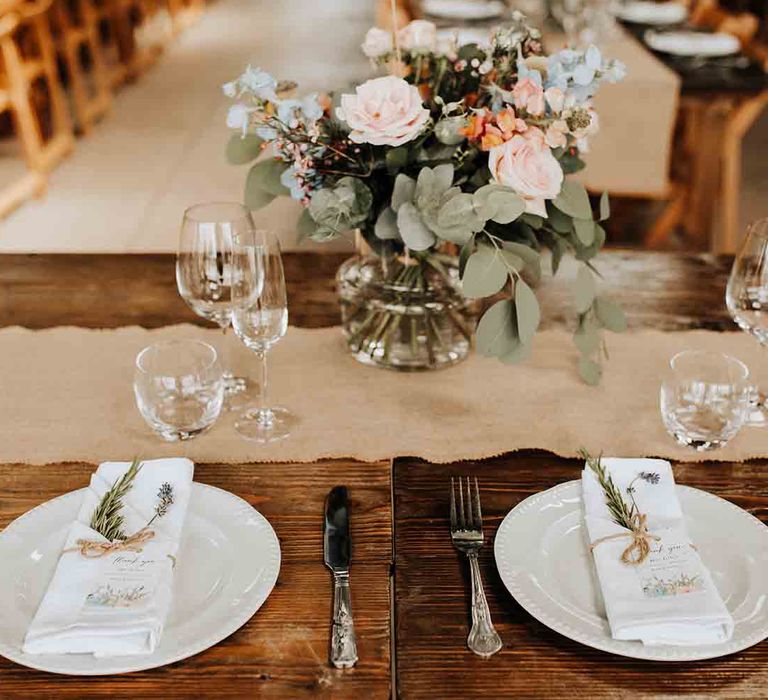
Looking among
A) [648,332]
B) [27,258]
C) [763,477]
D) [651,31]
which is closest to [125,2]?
[651,31]

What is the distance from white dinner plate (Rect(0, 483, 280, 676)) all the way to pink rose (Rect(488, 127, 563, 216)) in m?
0.45

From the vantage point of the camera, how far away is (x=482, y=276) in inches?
42.4

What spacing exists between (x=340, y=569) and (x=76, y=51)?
5131 mm

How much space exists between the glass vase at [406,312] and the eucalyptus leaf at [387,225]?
0.09 m

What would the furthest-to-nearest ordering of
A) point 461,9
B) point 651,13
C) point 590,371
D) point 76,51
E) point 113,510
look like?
point 76,51 → point 651,13 → point 461,9 → point 590,371 → point 113,510

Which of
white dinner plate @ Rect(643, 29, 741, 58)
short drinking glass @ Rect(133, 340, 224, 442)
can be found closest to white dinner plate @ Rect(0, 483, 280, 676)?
short drinking glass @ Rect(133, 340, 224, 442)

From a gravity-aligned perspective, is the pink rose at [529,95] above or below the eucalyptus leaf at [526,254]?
above

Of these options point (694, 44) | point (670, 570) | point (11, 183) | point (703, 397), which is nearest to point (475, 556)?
point (670, 570)

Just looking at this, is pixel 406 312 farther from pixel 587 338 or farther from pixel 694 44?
pixel 694 44

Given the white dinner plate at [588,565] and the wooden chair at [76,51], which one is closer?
the white dinner plate at [588,565]

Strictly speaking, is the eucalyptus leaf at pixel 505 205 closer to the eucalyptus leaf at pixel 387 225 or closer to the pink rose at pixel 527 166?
the pink rose at pixel 527 166

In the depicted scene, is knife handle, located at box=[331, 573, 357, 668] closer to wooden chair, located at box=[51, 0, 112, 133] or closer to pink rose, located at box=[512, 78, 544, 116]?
pink rose, located at box=[512, 78, 544, 116]

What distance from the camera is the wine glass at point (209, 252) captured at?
1.14 metres

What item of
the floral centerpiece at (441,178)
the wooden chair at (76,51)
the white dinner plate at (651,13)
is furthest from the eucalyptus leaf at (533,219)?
the wooden chair at (76,51)
